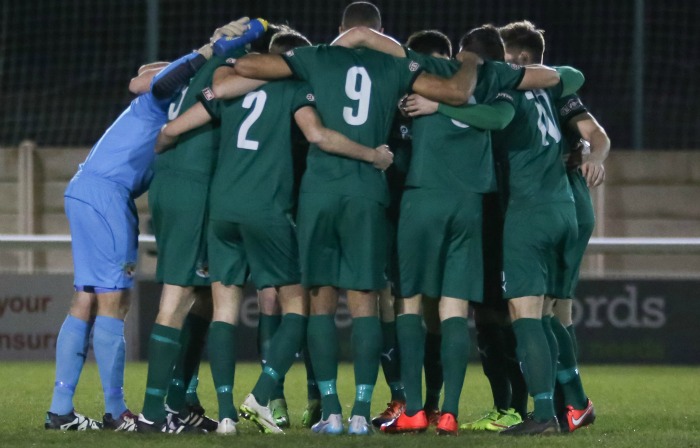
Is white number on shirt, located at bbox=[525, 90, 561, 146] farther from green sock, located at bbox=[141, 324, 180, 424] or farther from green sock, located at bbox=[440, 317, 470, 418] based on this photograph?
green sock, located at bbox=[141, 324, 180, 424]

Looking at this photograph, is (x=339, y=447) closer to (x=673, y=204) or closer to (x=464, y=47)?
(x=464, y=47)

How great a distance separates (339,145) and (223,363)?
3.59ft

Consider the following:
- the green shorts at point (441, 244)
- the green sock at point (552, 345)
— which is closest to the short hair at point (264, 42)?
the green shorts at point (441, 244)

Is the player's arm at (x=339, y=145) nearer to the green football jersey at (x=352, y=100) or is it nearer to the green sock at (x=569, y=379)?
the green football jersey at (x=352, y=100)

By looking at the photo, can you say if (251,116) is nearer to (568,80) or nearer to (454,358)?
(454,358)

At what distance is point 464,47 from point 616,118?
691 cm

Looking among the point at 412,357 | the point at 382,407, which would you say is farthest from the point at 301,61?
the point at 382,407

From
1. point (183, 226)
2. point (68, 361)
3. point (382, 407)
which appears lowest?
point (382, 407)

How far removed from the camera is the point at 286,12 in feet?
43.4

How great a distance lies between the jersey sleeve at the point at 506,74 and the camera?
5.95m

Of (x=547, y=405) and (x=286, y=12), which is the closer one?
(x=547, y=405)

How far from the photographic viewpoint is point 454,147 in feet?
19.1

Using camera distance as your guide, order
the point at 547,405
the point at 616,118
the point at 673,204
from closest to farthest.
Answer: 1. the point at 547,405
2. the point at 673,204
3. the point at 616,118

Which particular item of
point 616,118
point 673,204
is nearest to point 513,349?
point 673,204
